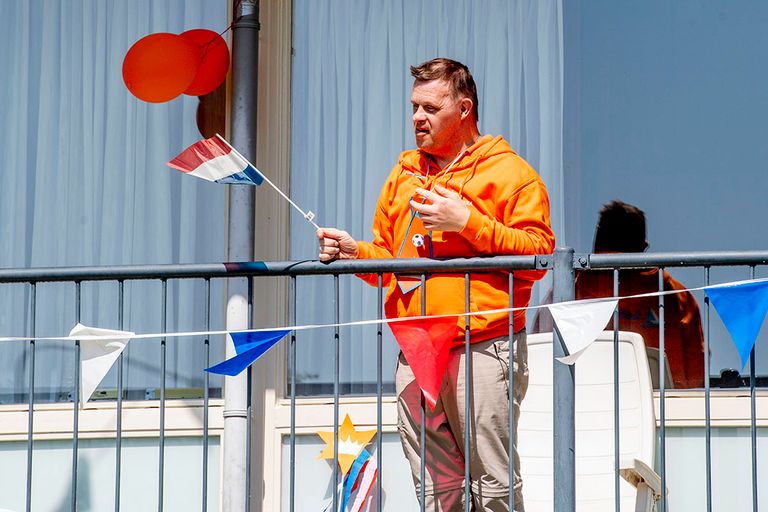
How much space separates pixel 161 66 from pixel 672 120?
8.05 feet

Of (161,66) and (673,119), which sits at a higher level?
(161,66)

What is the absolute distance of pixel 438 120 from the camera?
5.04 m

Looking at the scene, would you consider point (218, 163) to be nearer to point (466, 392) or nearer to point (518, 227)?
point (518, 227)

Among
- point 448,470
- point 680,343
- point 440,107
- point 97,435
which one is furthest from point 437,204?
point 97,435

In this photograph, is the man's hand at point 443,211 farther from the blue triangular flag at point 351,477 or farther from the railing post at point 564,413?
the blue triangular flag at point 351,477

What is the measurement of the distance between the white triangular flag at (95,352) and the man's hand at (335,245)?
757 millimetres

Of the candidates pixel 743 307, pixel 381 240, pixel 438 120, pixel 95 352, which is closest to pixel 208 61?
pixel 381 240

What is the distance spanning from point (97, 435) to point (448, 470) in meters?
2.16

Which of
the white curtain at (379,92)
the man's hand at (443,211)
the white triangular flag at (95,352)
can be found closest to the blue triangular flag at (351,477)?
the white curtain at (379,92)

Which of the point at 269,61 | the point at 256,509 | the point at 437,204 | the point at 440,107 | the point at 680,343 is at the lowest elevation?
the point at 256,509

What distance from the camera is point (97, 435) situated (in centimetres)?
641

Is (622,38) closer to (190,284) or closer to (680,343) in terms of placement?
(680,343)

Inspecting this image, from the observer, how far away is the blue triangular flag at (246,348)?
4828mm

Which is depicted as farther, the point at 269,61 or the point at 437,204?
the point at 269,61
